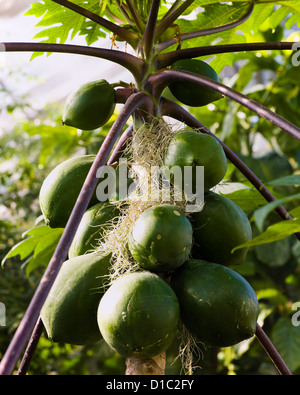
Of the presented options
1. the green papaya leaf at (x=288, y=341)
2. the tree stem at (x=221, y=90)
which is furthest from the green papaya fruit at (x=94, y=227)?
the green papaya leaf at (x=288, y=341)

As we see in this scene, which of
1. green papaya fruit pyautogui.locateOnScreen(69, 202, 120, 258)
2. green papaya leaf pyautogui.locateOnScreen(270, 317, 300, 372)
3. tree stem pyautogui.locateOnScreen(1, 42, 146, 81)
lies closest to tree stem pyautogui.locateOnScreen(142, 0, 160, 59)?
tree stem pyautogui.locateOnScreen(1, 42, 146, 81)

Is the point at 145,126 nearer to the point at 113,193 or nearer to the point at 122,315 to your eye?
the point at 113,193

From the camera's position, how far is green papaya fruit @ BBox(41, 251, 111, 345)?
72 cm

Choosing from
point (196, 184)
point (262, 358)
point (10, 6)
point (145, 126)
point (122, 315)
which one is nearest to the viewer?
point (122, 315)

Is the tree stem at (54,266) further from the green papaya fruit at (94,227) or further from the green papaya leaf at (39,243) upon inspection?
the green papaya leaf at (39,243)

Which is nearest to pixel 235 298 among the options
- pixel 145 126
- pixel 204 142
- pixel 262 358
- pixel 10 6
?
pixel 204 142

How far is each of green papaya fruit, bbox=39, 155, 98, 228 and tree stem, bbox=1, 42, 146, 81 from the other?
0.63 ft

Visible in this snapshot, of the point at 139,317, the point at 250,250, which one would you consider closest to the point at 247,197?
the point at 139,317

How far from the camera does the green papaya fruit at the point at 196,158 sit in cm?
75

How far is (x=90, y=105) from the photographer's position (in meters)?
0.88

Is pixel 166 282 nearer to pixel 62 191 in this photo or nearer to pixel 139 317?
pixel 139 317

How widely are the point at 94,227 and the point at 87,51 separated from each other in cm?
31

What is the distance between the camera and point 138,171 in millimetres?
861

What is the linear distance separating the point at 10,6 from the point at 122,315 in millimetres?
3543
